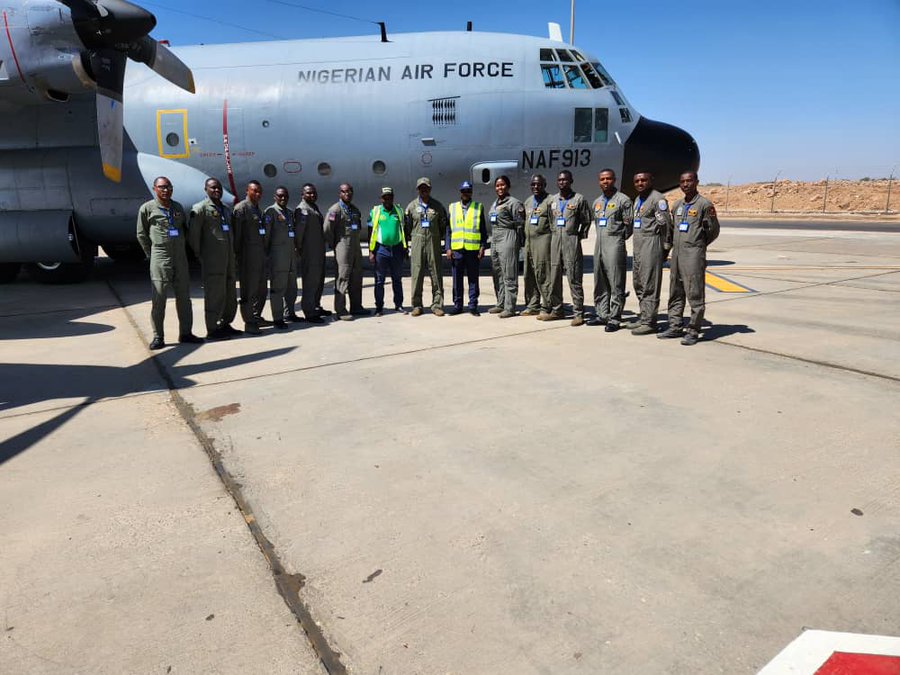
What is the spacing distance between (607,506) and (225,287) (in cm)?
584

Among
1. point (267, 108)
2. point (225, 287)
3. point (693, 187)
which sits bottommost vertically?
point (225, 287)

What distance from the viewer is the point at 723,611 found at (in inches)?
98.4

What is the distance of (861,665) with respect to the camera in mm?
2184

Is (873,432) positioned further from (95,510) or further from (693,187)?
(95,510)

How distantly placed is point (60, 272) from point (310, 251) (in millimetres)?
6928

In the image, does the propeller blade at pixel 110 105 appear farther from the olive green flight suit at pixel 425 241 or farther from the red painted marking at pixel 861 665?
the red painted marking at pixel 861 665

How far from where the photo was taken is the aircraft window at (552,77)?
11250 mm

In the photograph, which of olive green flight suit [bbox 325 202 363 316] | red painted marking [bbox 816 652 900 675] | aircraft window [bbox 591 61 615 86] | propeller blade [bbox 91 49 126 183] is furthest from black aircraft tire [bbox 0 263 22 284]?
red painted marking [bbox 816 652 900 675]

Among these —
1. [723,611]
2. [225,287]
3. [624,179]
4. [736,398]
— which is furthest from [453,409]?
[624,179]

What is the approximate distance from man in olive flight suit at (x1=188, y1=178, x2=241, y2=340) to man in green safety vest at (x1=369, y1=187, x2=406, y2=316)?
2071 mm

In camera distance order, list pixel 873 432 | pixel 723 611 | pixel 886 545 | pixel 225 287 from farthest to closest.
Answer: pixel 225 287 < pixel 873 432 < pixel 886 545 < pixel 723 611

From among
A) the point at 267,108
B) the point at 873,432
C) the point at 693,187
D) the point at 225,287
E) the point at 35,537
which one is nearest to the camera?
the point at 35,537

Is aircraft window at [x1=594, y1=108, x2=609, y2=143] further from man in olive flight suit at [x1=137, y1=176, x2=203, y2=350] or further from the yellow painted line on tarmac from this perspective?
man in olive flight suit at [x1=137, y1=176, x2=203, y2=350]

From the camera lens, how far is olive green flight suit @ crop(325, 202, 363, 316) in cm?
865
